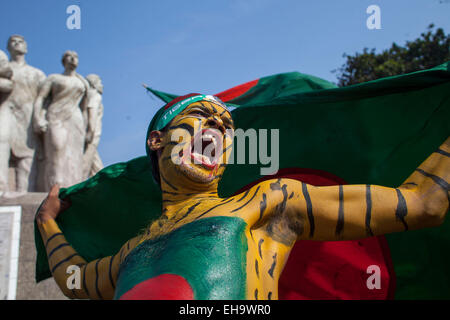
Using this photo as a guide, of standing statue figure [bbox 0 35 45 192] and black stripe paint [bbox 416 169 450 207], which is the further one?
standing statue figure [bbox 0 35 45 192]

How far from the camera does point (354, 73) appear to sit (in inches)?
736

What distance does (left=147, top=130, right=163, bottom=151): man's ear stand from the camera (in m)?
3.09

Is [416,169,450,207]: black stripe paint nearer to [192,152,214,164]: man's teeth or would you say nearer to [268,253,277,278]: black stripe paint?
[268,253,277,278]: black stripe paint

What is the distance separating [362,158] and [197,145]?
3.97ft

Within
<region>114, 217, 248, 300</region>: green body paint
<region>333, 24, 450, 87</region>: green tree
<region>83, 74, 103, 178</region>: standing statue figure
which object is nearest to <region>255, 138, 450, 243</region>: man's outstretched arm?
<region>114, 217, 248, 300</region>: green body paint

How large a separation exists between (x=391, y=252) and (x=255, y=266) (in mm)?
1301

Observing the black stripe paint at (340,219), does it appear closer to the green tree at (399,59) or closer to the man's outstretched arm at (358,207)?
the man's outstretched arm at (358,207)

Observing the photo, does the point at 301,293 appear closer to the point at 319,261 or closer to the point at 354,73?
the point at 319,261

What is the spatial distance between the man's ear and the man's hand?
1198mm

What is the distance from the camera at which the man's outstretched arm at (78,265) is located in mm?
2969

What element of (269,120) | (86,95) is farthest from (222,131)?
(86,95)

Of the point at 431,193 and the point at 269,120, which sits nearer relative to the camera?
the point at 431,193
